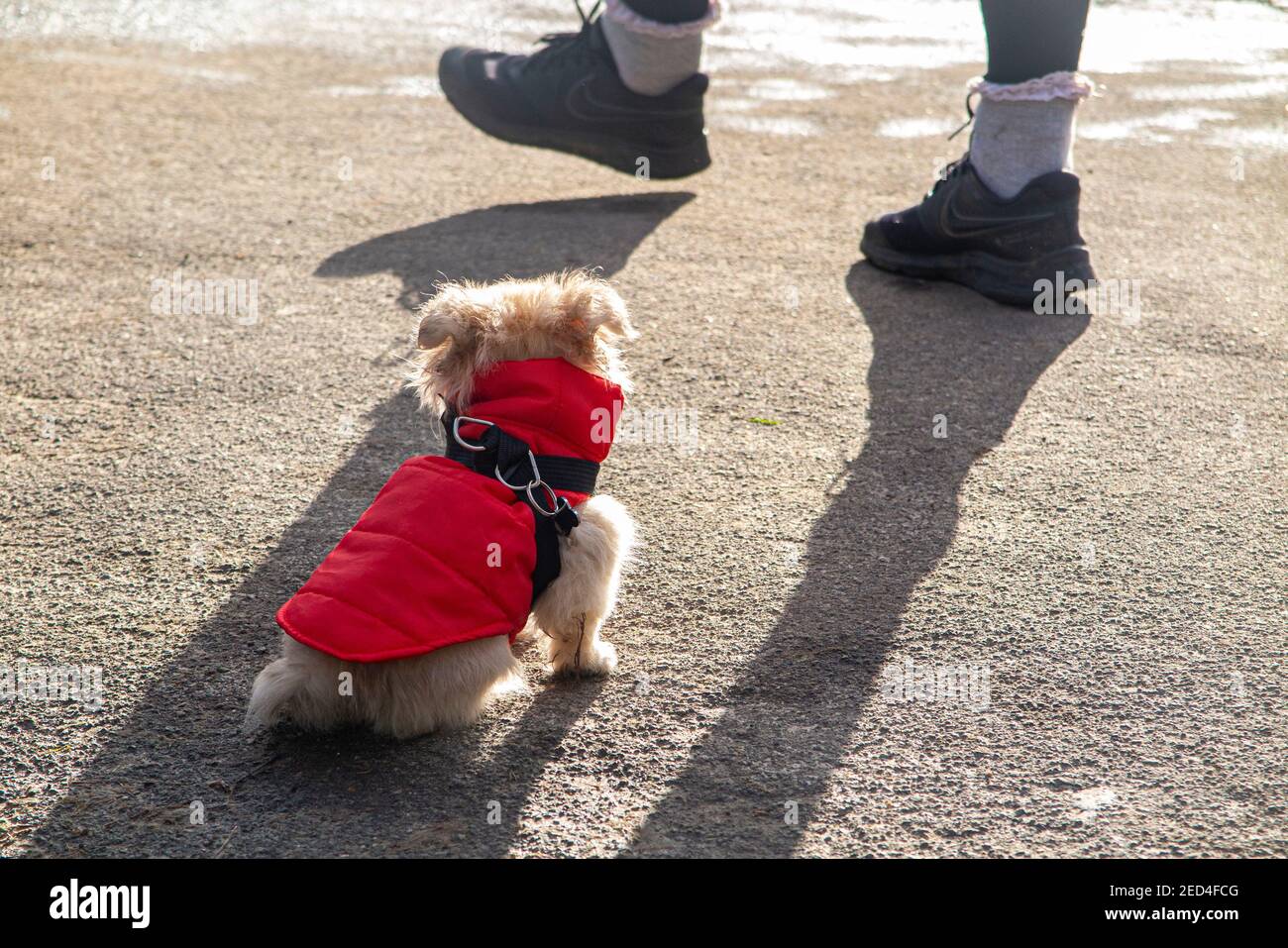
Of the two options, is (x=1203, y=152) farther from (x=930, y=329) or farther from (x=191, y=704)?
(x=191, y=704)

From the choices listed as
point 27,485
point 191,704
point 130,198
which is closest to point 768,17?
point 130,198

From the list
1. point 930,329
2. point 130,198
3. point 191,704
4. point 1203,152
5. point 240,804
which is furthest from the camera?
point 1203,152

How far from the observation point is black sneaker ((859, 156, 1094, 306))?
15.7 ft

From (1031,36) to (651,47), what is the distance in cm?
173

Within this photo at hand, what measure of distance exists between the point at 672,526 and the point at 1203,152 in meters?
4.52

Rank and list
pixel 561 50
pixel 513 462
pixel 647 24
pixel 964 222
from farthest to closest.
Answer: pixel 561 50, pixel 647 24, pixel 964 222, pixel 513 462

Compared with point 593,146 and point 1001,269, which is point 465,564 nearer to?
point 1001,269

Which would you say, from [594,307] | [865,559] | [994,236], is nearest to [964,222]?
[994,236]

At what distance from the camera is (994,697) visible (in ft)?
9.19

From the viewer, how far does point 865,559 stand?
3.35 m

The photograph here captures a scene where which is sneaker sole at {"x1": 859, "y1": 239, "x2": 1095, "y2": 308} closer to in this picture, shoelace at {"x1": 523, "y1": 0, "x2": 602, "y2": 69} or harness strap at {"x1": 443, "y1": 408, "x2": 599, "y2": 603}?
shoelace at {"x1": 523, "y1": 0, "x2": 602, "y2": 69}

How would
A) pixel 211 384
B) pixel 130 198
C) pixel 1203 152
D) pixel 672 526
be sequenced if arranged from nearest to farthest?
pixel 672 526 → pixel 211 384 → pixel 130 198 → pixel 1203 152

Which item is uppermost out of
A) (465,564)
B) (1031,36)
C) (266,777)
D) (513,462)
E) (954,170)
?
(1031,36)
